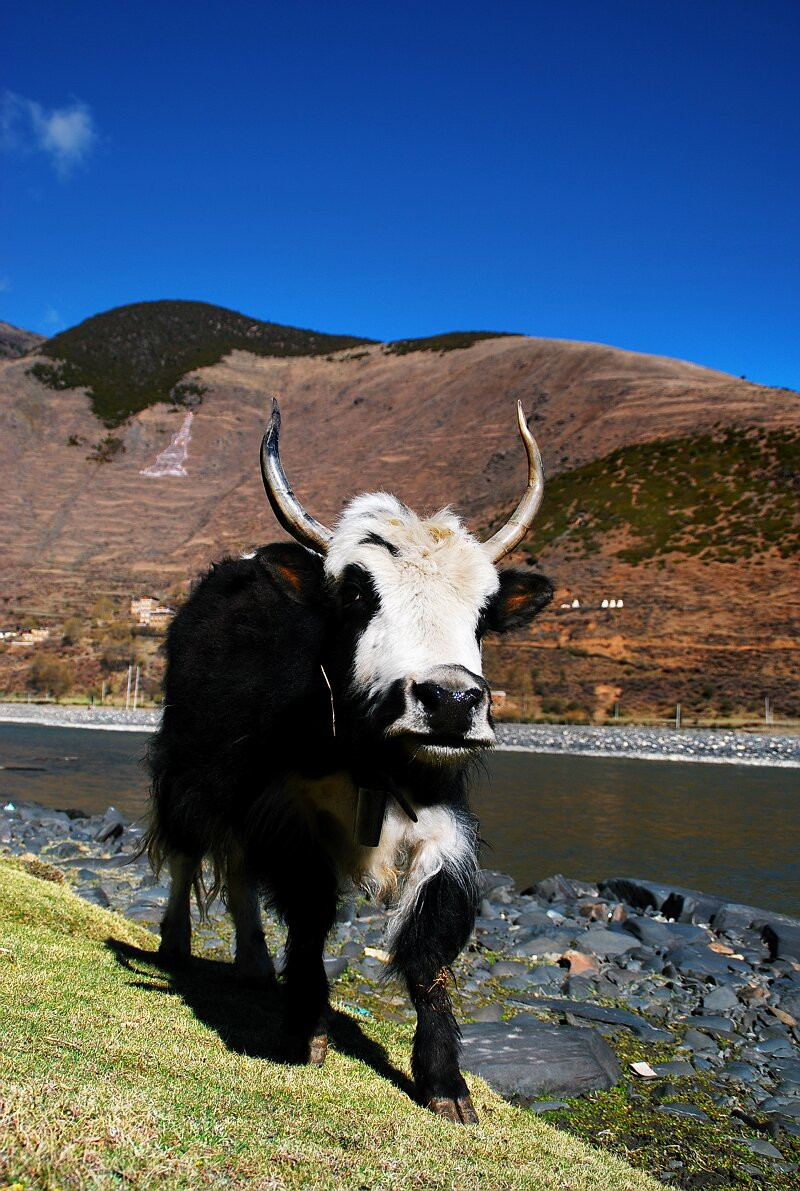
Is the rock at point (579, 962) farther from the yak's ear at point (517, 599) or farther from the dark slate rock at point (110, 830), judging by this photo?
the dark slate rock at point (110, 830)

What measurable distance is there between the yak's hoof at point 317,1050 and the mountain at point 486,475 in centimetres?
2116

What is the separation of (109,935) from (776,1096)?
3.85m

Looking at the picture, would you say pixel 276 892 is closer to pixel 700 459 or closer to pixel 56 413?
pixel 700 459

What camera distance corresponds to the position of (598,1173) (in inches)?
130

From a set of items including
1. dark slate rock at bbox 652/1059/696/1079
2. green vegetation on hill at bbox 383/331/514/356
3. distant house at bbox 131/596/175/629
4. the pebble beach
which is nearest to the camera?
the pebble beach

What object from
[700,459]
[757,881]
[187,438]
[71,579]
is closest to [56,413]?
[187,438]

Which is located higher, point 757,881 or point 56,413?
point 56,413

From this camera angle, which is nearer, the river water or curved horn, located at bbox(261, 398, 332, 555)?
curved horn, located at bbox(261, 398, 332, 555)

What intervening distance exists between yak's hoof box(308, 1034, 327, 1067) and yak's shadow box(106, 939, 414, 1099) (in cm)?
7

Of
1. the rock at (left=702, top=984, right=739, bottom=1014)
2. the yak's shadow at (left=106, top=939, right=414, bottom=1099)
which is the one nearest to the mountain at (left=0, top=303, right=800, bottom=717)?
the rock at (left=702, top=984, right=739, bottom=1014)

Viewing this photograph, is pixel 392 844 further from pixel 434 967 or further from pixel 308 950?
pixel 308 950

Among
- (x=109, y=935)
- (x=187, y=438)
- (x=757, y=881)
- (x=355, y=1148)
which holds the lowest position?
(x=757, y=881)

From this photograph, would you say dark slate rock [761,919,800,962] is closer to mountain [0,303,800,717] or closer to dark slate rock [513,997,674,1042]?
dark slate rock [513,997,674,1042]

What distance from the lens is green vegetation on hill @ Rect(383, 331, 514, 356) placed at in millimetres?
111775
